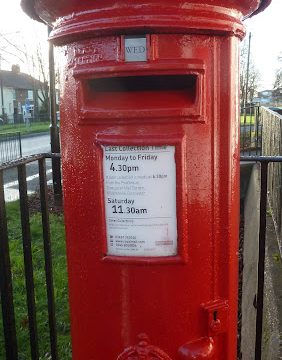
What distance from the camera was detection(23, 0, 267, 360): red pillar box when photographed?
1.40 metres

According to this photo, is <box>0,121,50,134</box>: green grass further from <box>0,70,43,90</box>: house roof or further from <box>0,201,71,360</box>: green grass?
<box>0,201,71,360</box>: green grass

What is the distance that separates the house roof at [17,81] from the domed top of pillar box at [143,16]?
184ft

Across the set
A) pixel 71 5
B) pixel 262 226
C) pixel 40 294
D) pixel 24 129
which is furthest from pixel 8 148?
pixel 24 129

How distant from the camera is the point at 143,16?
1.36 meters

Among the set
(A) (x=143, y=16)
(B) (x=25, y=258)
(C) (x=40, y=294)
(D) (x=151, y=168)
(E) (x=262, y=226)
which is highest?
(A) (x=143, y=16)

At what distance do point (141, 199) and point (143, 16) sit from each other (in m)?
0.58

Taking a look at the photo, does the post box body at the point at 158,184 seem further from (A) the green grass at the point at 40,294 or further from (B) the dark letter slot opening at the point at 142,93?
(A) the green grass at the point at 40,294

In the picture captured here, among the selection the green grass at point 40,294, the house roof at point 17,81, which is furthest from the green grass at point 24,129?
the green grass at point 40,294

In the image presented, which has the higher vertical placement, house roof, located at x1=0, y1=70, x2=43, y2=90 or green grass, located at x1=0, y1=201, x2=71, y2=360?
house roof, located at x1=0, y1=70, x2=43, y2=90

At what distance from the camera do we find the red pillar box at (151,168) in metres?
1.40

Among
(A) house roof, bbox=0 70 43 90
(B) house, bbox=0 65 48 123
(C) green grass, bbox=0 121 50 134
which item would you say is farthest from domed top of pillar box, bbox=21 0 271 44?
(A) house roof, bbox=0 70 43 90

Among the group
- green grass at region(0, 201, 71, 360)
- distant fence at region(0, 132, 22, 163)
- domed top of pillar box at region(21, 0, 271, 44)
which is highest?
domed top of pillar box at region(21, 0, 271, 44)

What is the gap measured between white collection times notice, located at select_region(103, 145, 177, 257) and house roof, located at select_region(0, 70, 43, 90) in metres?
56.1

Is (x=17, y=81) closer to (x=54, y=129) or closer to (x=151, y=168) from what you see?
(x=54, y=129)
